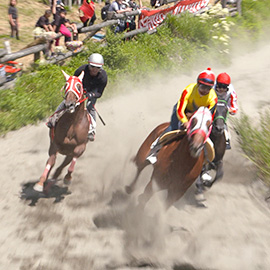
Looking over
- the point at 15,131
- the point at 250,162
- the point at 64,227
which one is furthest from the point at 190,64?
the point at 64,227

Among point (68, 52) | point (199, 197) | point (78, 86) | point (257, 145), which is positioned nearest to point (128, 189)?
point (199, 197)

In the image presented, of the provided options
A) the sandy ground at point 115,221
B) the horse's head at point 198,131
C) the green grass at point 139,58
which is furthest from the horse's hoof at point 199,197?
the green grass at point 139,58

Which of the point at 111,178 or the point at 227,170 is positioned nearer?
the point at 111,178

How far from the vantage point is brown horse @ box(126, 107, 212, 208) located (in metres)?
4.95

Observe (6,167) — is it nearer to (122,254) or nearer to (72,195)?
(72,195)

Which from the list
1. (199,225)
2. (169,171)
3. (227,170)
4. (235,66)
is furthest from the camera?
(235,66)

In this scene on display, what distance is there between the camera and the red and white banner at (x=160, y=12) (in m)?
14.8

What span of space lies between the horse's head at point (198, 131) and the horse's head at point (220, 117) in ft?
3.61

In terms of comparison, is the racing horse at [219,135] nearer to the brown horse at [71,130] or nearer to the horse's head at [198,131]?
the horse's head at [198,131]

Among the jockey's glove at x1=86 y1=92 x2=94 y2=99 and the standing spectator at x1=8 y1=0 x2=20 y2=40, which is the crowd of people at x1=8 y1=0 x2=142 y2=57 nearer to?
the standing spectator at x1=8 y1=0 x2=20 y2=40

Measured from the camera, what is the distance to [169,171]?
5.59 metres

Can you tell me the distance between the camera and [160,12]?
1538cm

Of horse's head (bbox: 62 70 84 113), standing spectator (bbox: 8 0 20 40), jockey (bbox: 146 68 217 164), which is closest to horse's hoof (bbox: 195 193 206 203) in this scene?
jockey (bbox: 146 68 217 164)

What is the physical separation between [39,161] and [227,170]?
4.35m
